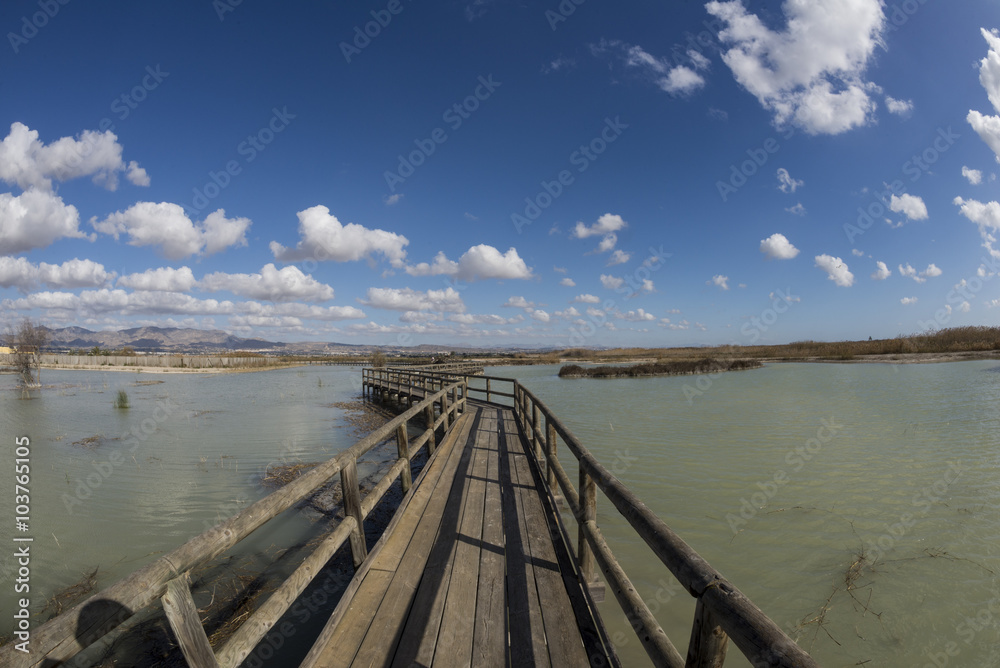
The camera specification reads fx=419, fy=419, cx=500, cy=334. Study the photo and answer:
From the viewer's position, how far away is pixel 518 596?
3223 mm

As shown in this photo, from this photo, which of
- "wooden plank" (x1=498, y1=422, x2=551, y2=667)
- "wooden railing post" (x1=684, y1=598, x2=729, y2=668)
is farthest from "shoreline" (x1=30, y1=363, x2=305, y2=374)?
"wooden railing post" (x1=684, y1=598, x2=729, y2=668)

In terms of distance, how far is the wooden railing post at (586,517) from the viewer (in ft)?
10.8

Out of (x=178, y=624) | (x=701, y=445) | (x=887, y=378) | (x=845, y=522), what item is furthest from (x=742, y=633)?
(x=887, y=378)

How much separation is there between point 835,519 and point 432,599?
6842 mm

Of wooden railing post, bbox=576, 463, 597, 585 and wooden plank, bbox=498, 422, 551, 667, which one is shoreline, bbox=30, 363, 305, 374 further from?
wooden railing post, bbox=576, 463, 597, 585

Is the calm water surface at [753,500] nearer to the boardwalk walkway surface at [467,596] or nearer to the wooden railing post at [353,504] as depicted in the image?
the boardwalk walkway surface at [467,596]

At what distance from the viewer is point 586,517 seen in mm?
3297

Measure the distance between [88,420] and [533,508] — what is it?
763 inches

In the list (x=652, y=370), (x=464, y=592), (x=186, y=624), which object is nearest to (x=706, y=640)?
(x=186, y=624)

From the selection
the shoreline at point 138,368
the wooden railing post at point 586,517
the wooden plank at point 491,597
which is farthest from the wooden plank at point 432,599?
the shoreline at point 138,368

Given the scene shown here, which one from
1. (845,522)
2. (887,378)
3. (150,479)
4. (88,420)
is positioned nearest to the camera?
(845,522)

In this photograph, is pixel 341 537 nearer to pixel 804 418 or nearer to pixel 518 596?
pixel 518 596

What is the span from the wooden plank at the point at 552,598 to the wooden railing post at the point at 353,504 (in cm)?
152

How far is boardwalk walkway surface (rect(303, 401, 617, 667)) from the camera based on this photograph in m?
2.60
